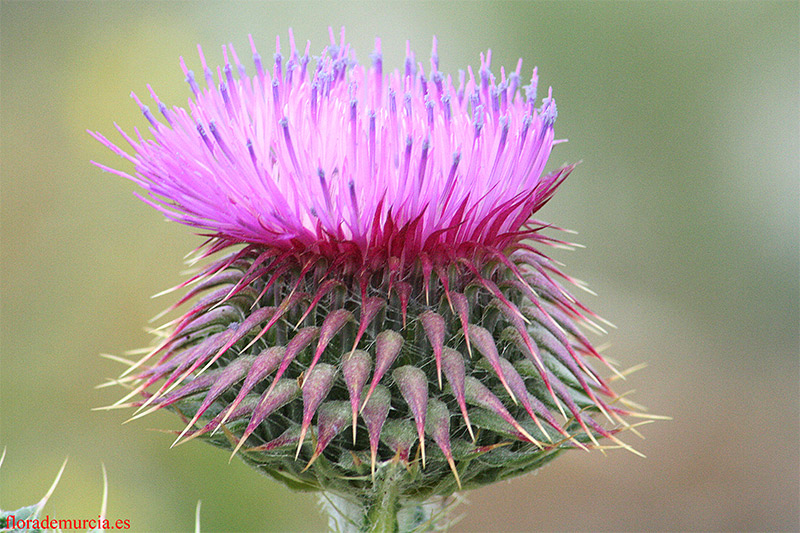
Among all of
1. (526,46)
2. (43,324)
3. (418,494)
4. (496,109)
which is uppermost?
(526,46)

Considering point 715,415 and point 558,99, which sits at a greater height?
point 558,99

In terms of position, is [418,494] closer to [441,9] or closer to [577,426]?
[577,426]

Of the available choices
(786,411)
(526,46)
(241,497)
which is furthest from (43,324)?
(786,411)

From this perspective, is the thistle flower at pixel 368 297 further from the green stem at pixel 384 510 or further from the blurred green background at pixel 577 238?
the blurred green background at pixel 577 238

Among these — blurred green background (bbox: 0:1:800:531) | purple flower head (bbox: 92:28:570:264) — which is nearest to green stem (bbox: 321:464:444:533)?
purple flower head (bbox: 92:28:570:264)

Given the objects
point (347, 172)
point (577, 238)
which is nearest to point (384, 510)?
point (347, 172)

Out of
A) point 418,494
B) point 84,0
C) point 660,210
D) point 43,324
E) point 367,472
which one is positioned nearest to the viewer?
point 367,472

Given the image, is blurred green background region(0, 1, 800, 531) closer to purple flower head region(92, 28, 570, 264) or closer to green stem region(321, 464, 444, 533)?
green stem region(321, 464, 444, 533)
